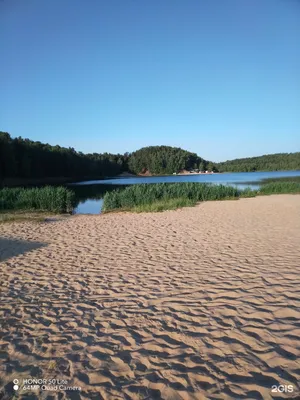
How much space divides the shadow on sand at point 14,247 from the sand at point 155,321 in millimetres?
155

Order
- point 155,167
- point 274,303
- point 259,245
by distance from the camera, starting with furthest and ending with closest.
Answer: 1. point 155,167
2. point 259,245
3. point 274,303

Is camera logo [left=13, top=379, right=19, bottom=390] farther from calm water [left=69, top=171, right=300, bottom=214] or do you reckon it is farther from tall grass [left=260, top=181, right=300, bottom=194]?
tall grass [left=260, top=181, right=300, bottom=194]

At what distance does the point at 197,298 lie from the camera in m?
4.07

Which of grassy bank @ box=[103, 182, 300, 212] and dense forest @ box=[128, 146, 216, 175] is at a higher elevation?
dense forest @ box=[128, 146, 216, 175]

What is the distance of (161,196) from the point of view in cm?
2106

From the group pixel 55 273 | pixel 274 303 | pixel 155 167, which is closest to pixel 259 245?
pixel 274 303

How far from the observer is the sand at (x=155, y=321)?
2471 millimetres

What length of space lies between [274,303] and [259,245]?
357 centimetres

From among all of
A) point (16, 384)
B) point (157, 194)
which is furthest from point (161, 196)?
point (16, 384)

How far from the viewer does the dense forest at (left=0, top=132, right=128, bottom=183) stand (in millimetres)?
57572

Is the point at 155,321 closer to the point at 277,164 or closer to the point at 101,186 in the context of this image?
the point at 101,186

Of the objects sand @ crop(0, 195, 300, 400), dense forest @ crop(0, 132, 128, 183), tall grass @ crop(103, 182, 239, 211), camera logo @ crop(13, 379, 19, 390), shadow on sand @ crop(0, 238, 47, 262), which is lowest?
shadow on sand @ crop(0, 238, 47, 262)

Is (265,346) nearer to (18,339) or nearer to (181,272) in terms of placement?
(181,272)

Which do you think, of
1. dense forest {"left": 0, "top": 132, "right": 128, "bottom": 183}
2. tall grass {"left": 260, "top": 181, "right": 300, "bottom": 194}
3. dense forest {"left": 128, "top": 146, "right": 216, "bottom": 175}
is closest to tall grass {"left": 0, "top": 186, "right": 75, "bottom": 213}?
tall grass {"left": 260, "top": 181, "right": 300, "bottom": 194}
